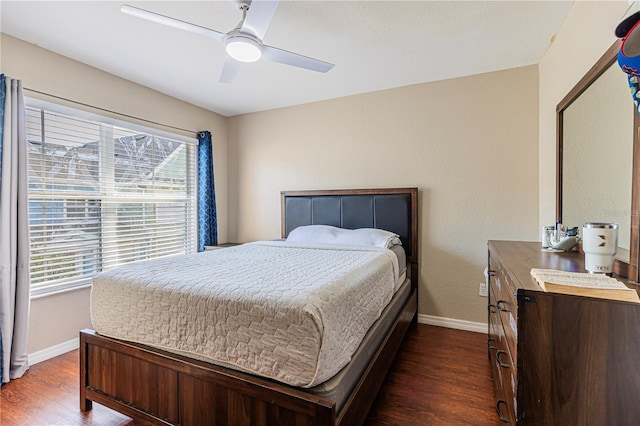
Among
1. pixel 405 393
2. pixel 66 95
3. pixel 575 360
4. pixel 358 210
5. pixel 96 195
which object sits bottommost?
pixel 405 393

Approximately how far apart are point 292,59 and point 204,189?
2.28 meters

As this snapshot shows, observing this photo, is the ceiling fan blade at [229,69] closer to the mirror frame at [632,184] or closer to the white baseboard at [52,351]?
the mirror frame at [632,184]

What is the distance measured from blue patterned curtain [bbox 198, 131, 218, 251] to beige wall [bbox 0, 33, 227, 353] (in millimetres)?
460

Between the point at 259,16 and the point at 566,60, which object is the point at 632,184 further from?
the point at 259,16

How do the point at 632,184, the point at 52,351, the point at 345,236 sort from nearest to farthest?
the point at 632,184, the point at 52,351, the point at 345,236

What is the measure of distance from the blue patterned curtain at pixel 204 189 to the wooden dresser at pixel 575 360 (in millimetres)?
3467

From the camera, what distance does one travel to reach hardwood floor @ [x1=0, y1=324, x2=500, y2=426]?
1678 millimetres

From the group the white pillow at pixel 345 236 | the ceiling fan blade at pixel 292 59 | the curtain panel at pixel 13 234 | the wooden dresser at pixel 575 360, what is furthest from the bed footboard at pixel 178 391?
the ceiling fan blade at pixel 292 59

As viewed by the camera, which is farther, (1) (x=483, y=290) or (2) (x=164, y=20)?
(1) (x=483, y=290)

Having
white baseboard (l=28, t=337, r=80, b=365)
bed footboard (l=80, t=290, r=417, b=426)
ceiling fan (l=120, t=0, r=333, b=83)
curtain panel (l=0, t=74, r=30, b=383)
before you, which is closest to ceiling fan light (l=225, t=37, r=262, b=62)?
ceiling fan (l=120, t=0, r=333, b=83)

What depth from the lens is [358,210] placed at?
322 cm

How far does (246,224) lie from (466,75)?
310cm

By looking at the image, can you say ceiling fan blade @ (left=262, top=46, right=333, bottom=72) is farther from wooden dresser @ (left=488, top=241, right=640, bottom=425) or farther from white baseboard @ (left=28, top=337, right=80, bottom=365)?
white baseboard @ (left=28, top=337, right=80, bottom=365)

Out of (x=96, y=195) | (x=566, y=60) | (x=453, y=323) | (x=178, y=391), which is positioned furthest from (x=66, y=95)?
(x=453, y=323)
